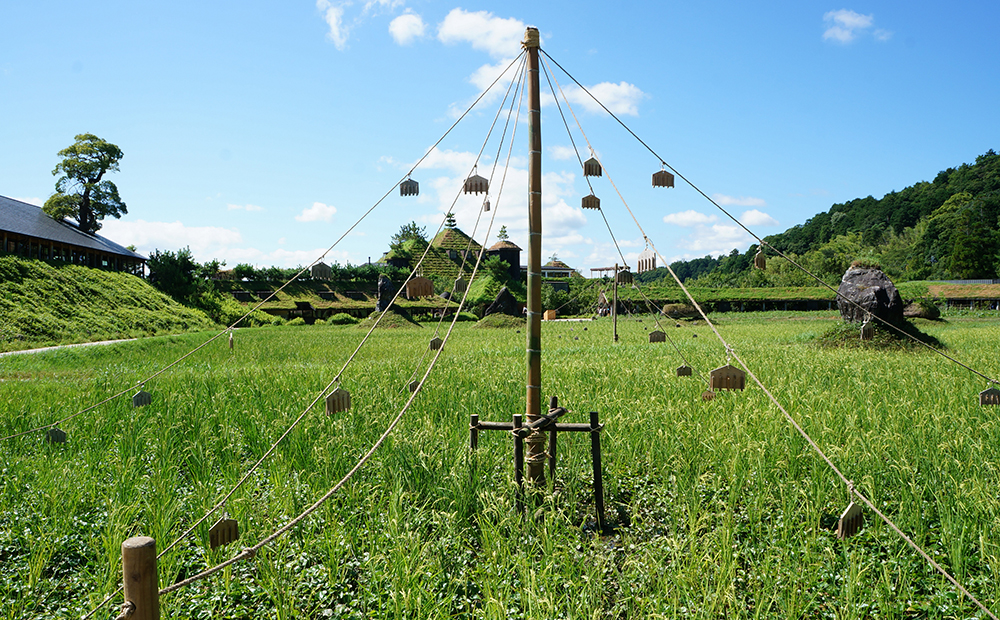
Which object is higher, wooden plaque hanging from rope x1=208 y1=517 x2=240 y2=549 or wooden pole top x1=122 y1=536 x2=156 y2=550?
wooden pole top x1=122 y1=536 x2=156 y2=550

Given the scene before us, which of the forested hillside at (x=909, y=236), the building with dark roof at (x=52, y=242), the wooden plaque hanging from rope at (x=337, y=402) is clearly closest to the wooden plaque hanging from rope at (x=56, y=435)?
the wooden plaque hanging from rope at (x=337, y=402)

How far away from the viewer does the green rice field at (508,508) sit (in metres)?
3.07

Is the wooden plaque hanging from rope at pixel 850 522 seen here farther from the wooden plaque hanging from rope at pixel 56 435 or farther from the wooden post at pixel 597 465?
the wooden plaque hanging from rope at pixel 56 435

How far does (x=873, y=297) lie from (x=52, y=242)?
3435 centimetres

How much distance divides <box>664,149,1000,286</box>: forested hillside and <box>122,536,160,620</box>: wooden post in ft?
131

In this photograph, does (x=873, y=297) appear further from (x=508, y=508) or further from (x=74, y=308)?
(x=74, y=308)

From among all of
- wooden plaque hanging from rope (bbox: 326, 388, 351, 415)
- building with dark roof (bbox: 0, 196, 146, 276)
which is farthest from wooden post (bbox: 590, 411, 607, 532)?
building with dark roof (bbox: 0, 196, 146, 276)

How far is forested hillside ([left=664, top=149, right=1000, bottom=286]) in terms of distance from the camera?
44.8m

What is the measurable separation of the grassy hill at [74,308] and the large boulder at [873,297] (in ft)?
75.9

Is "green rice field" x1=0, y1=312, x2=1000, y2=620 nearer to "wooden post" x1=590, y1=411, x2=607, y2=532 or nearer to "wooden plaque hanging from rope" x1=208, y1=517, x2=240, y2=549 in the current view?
"wooden post" x1=590, y1=411, x2=607, y2=532

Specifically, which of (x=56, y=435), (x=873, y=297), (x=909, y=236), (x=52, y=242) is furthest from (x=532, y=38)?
(x=909, y=236)

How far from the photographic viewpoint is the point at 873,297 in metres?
12.3

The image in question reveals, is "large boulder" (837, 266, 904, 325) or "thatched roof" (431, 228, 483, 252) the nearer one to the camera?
"large boulder" (837, 266, 904, 325)

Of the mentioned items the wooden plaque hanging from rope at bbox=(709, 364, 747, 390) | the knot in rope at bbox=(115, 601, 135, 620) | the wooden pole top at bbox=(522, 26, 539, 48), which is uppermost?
the wooden pole top at bbox=(522, 26, 539, 48)
